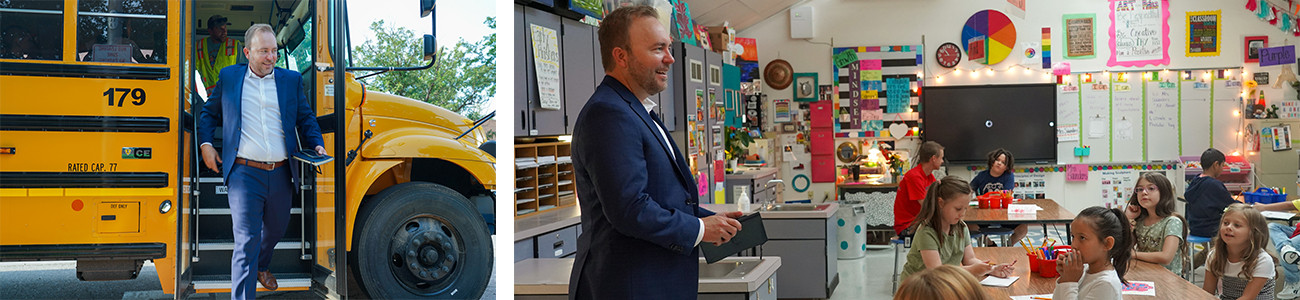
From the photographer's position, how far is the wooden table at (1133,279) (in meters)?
3.15

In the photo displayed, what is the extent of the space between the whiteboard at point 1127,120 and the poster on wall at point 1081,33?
40 cm

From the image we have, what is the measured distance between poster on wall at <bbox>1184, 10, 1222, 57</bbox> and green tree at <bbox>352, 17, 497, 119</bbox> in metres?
7.82

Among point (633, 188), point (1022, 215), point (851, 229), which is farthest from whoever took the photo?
point (851, 229)

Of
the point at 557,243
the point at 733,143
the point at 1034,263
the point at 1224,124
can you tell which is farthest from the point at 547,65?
the point at 1224,124

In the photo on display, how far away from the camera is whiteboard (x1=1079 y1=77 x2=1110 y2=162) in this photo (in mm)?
9016

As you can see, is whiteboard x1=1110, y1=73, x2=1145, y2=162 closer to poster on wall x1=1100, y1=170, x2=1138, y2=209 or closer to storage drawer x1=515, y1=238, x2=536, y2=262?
poster on wall x1=1100, y1=170, x2=1138, y2=209

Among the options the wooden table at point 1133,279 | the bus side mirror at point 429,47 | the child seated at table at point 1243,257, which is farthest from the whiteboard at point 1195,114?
the bus side mirror at point 429,47

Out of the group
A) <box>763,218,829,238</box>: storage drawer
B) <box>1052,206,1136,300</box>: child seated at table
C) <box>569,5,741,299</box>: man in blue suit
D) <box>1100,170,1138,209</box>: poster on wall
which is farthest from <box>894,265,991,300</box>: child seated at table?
<box>1100,170,1138,209</box>: poster on wall

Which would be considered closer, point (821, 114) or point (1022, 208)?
point (1022, 208)

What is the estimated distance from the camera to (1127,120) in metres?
8.98

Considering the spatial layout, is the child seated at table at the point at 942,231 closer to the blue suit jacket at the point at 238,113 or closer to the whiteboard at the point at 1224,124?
the blue suit jacket at the point at 238,113

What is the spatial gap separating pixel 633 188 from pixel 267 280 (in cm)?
139

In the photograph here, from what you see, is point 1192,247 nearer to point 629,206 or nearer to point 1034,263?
point 1034,263

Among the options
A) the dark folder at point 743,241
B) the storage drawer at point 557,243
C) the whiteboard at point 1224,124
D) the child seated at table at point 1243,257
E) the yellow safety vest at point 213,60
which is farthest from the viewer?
the whiteboard at point 1224,124
